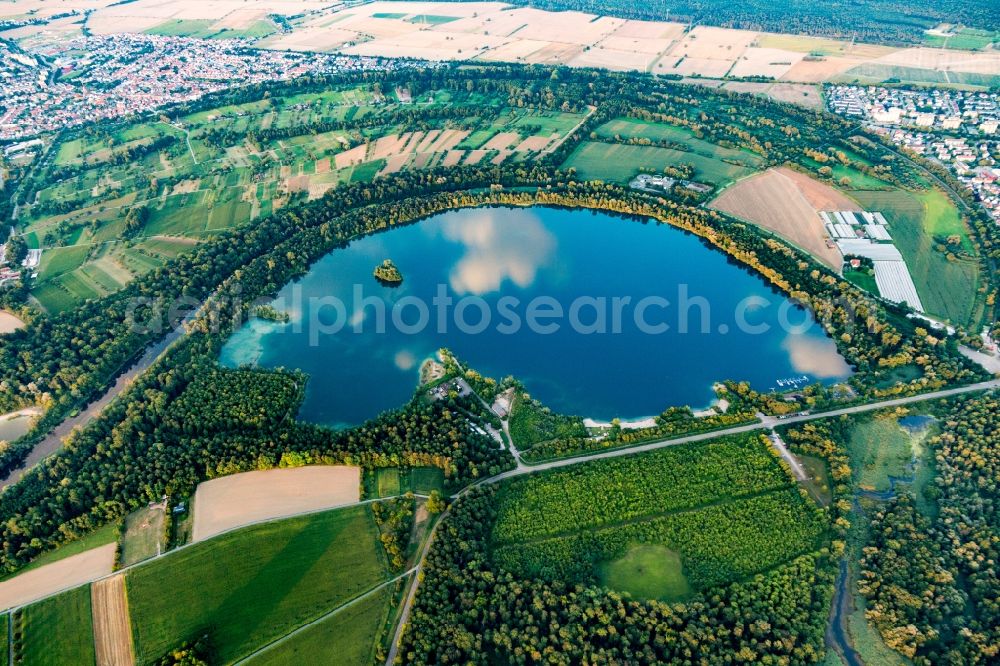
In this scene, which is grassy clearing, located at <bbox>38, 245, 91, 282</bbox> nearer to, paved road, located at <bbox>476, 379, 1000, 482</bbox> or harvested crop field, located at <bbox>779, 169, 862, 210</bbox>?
paved road, located at <bbox>476, 379, 1000, 482</bbox>

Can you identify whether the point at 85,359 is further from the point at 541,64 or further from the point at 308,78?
the point at 541,64

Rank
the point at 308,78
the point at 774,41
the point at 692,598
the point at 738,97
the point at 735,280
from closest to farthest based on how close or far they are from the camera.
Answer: the point at 692,598 → the point at 735,280 → the point at 738,97 → the point at 308,78 → the point at 774,41

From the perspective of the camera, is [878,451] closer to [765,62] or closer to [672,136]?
[672,136]

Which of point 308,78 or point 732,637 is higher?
point 308,78

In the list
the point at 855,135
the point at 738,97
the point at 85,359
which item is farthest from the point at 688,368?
the point at 738,97

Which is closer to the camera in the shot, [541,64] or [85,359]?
[85,359]

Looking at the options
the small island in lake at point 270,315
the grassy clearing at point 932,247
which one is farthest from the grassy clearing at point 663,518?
the small island in lake at point 270,315
